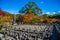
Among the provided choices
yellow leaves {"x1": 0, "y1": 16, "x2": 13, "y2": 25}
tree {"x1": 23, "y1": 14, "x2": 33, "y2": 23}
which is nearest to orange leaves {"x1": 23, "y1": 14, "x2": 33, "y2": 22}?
tree {"x1": 23, "y1": 14, "x2": 33, "y2": 23}

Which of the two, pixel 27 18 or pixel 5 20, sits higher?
pixel 27 18

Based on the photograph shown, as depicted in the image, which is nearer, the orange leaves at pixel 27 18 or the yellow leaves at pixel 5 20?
the yellow leaves at pixel 5 20

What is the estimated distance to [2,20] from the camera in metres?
34.9

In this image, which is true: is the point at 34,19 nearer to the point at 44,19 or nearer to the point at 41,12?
the point at 44,19

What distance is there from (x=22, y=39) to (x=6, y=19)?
29.0 metres

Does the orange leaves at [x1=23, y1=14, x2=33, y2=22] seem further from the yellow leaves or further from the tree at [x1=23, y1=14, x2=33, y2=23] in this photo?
the yellow leaves

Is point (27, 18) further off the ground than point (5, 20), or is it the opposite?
point (27, 18)

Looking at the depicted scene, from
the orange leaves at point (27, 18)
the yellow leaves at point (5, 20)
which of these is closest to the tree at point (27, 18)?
the orange leaves at point (27, 18)

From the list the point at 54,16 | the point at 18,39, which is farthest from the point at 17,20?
the point at 18,39

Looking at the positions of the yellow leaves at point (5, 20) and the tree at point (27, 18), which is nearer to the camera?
the yellow leaves at point (5, 20)

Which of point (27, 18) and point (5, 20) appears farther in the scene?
point (5, 20)

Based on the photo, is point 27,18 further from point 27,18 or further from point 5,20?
point 5,20

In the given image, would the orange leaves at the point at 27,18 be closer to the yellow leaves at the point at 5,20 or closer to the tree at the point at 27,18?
the tree at the point at 27,18

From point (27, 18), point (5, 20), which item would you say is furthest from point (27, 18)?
point (5, 20)
